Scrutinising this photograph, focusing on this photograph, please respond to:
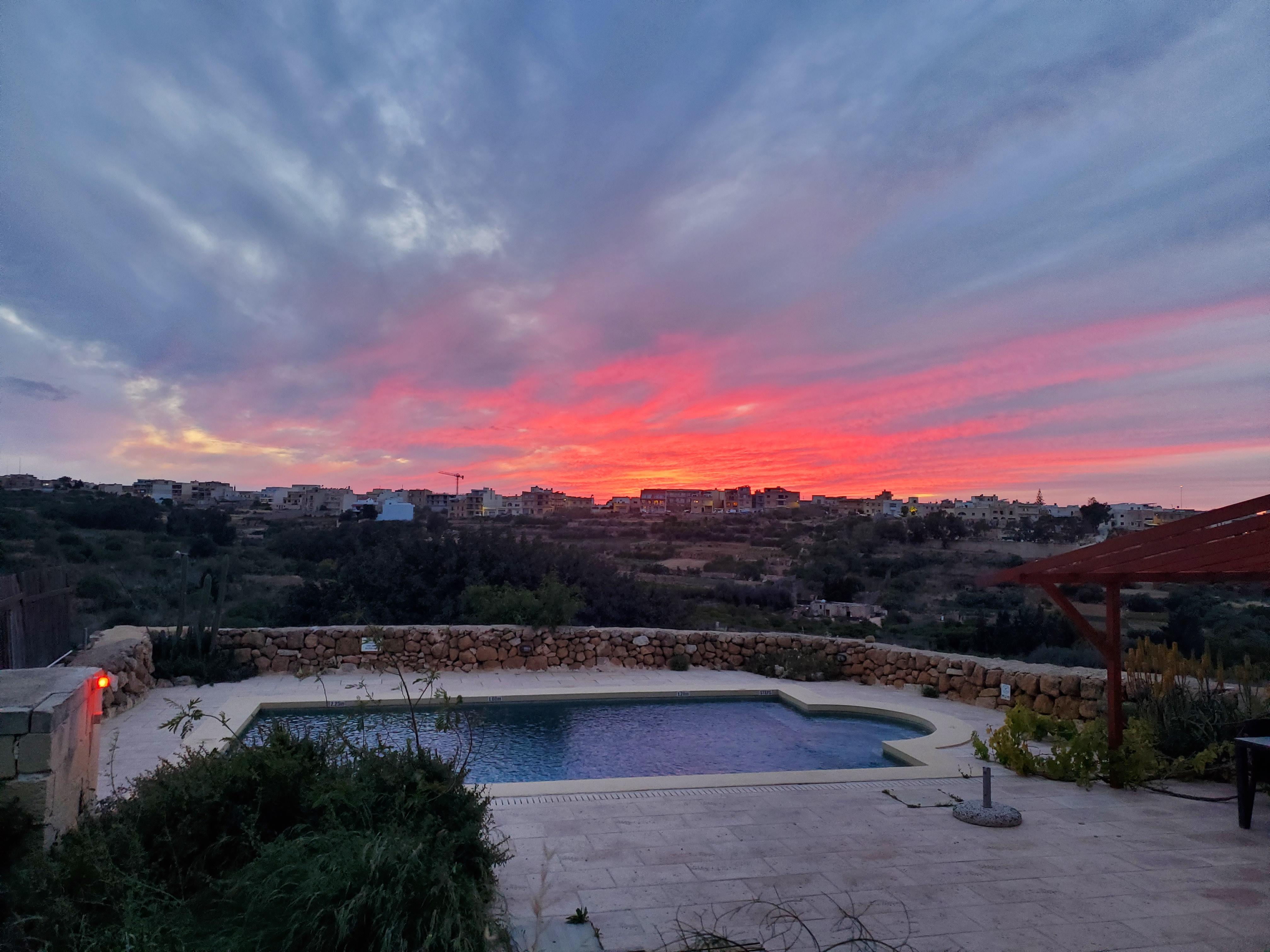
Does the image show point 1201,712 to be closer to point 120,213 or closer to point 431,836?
point 431,836

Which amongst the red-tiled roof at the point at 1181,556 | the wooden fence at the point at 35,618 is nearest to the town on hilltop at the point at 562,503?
the wooden fence at the point at 35,618

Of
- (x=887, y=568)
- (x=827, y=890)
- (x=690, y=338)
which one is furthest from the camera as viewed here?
(x=887, y=568)

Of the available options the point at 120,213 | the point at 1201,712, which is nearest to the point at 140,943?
the point at 1201,712

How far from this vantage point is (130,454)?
17.2 meters

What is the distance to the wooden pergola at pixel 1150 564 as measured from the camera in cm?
455

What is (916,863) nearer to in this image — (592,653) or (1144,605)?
(592,653)

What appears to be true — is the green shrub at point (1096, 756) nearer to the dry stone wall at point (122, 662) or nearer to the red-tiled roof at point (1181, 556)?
the red-tiled roof at point (1181, 556)

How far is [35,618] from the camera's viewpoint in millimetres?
7848

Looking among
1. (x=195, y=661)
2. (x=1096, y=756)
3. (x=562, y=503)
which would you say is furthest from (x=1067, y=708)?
(x=562, y=503)

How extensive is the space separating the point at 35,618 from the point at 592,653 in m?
7.06

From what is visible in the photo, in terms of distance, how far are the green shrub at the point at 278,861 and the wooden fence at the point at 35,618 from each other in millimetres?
4899

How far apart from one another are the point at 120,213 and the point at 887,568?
903 inches

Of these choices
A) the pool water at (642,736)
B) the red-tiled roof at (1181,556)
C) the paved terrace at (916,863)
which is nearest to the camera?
the paved terrace at (916,863)

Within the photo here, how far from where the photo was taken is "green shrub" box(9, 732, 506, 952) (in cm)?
262
